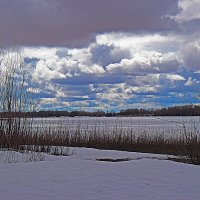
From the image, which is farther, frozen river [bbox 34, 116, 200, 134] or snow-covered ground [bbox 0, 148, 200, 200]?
frozen river [bbox 34, 116, 200, 134]

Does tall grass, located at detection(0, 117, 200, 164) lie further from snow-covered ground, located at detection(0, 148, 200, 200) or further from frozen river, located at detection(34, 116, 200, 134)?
snow-covered ground, located at detection(0, 148, 200, 200)

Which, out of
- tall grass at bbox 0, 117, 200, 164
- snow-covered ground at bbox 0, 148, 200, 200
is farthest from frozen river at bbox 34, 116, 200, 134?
snow-covered ground at bbox 0, 148, 200, 200

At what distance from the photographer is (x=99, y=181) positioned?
4613 millimetres

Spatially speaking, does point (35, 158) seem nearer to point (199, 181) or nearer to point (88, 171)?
point (88, 171)

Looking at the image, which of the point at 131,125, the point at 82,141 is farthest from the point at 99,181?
the point at 131,125

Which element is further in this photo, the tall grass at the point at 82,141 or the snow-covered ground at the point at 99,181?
the tall grass at the point at 82,141

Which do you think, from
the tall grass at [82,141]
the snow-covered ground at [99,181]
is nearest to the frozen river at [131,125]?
the tall grass at [82,141]

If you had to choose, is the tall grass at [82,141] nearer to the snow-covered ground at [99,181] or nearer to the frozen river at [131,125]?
the frozen river at [131,125]

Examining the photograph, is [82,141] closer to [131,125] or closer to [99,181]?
[131,125]

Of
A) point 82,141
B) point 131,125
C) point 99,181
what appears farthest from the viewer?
point 131,125

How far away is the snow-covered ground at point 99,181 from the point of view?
3.98 meters

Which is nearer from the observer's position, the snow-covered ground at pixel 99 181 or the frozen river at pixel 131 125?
the snow-covered ground at pixel 99 181

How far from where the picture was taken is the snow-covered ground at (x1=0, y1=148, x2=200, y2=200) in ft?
13.1

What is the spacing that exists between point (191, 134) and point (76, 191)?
5.05 meters
